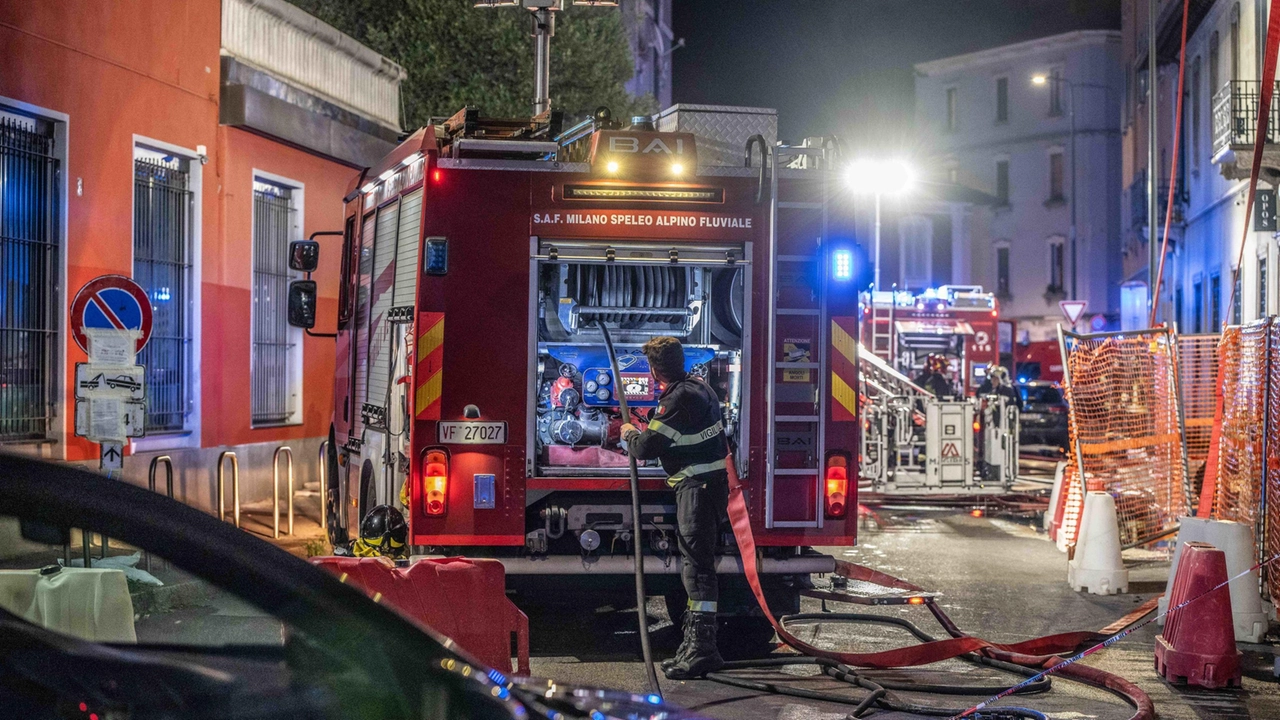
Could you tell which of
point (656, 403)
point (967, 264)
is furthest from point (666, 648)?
point (967, 264)

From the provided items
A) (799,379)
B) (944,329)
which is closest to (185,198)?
(799,379)

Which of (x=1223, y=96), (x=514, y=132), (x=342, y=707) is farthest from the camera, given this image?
(x=1223, y=96)

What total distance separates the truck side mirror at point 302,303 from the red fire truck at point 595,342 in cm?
228

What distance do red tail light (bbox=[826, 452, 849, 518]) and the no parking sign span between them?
4.63 meters

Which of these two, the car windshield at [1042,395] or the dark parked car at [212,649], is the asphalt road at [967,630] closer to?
the dark parked car at [212,649]

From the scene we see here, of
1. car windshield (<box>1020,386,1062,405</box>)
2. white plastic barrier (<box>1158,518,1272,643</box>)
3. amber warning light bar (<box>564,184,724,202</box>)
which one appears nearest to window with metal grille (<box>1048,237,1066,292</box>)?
car windshield (<box>1020,386,1062,405</box>)

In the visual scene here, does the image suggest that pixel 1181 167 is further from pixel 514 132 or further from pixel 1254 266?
pixel 514 132

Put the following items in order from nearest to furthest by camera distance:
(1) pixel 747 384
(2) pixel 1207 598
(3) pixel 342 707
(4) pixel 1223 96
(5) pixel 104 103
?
(3) pixel 342 707, (2) pixel 1207 598, (1) pixel 747 384, (5) pixel 104 103, (4) pixel 1223 96

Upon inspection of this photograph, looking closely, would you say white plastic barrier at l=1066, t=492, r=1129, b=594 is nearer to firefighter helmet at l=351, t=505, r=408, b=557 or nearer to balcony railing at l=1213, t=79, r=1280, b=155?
firefighter helmet at l=351, t=505, r=408, b=557

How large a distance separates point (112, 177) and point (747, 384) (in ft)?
24.5

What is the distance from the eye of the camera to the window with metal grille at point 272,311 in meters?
15.5

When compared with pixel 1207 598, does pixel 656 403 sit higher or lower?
higher

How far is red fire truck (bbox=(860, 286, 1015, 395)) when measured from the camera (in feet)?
77.3

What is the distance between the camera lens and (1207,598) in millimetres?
7109
